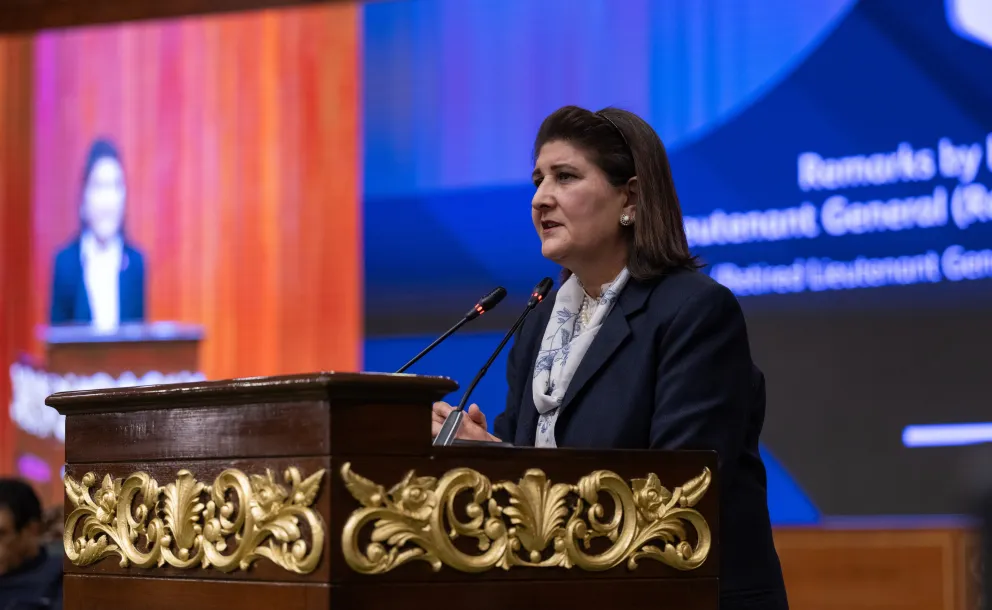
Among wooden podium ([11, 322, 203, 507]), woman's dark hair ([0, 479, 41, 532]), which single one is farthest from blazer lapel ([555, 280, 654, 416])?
wooden podium ([11, 322, 203, 507])

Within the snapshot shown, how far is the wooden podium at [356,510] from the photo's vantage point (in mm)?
1556

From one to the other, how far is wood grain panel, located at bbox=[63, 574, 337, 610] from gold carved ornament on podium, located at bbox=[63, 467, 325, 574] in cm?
2

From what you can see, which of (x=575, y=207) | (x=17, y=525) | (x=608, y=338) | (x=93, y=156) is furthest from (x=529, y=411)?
→ (x=93, y=156)

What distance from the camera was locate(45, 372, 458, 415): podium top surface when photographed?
156 cm

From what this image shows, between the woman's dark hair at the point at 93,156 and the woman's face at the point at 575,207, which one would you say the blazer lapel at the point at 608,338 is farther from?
the woman's dark hair at the point at 93,156

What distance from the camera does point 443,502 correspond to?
5.30 ft

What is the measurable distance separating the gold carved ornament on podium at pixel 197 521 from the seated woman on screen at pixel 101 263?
13.3 ft

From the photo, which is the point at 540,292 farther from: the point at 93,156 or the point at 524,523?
the point at 93,156

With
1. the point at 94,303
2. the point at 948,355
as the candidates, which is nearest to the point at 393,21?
the point at 94,303

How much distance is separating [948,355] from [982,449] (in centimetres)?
34

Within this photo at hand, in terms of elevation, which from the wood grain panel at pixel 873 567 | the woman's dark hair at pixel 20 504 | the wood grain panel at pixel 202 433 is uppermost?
the wood grain panel at pixel 202 433

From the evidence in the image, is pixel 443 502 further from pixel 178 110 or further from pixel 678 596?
pixel 178 110

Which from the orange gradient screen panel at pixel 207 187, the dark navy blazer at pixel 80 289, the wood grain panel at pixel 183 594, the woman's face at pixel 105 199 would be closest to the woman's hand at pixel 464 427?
the wood grain panel at pixel 183 594

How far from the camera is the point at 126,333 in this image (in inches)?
232
